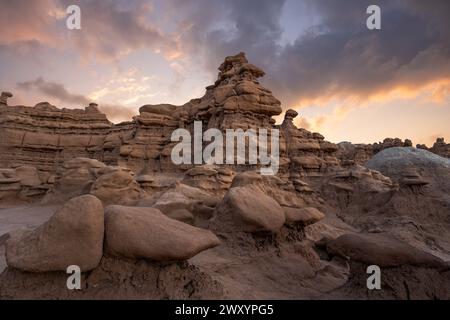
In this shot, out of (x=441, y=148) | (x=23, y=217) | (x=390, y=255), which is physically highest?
(x=441, y=148)

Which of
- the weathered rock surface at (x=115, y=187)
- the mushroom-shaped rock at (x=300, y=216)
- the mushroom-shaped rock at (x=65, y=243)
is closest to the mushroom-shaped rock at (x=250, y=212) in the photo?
the mushroom-shaped rock at (x=300, y=216)

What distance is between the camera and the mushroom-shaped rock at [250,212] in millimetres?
5672

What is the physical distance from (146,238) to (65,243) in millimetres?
980

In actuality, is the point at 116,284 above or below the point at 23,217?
above

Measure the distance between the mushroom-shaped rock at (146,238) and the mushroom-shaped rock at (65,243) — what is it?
185 mm

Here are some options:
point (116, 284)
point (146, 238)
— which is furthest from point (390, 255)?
point (116, 284)

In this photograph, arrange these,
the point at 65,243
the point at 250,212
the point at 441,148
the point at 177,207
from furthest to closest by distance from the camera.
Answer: the point at 441,148
the point at 177,207
the point at 250,212
the point at 65,243

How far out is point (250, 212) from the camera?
225 inches

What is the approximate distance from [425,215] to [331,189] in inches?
180

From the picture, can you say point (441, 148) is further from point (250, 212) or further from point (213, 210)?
point (250, 212)

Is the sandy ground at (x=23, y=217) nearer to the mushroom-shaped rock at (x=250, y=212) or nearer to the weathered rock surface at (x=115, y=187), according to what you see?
the weathered rock surface at (x=115, y=187)

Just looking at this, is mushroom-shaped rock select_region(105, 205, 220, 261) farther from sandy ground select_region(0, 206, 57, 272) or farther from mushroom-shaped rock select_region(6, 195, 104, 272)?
sandy ground select_region(0, 206, 57, 272)
